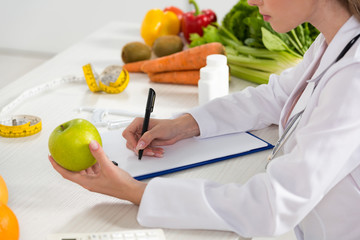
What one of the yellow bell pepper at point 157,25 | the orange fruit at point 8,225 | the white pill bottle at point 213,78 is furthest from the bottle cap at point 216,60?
the orange fruit at point 8,225

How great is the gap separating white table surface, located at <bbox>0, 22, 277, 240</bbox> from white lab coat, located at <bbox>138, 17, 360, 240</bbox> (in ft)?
0.15

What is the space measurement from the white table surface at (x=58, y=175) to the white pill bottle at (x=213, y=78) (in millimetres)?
102

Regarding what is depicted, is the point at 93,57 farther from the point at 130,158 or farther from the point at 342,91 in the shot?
the point at 342,91

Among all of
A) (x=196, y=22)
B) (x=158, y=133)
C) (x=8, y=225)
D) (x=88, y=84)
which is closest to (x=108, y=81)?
(x=88, y=84)

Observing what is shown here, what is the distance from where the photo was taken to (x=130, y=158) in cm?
138

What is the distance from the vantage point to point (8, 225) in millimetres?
1017

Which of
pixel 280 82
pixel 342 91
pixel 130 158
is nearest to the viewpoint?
pixel 342 91

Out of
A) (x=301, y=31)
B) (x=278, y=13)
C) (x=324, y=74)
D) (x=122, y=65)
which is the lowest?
(x=122, y=65)

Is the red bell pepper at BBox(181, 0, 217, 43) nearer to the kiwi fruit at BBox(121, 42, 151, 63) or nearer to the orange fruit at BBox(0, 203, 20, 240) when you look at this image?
the kiwi fruit at BBox(121, 42, 151, 63)

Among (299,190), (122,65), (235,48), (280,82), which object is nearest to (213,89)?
(280,82)

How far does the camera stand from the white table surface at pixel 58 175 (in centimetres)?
112

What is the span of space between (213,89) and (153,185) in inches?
25.3

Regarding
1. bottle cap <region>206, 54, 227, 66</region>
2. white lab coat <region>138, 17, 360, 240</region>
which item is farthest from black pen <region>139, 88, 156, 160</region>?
bottle cap <region>206, 54, 227, 66</region>

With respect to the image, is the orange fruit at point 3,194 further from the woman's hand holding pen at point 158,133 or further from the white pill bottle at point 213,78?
the white pill bottle at point 213,78
